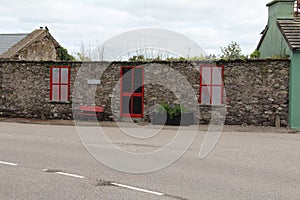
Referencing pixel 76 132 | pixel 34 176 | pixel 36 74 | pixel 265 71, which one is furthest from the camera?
pixel 36 74

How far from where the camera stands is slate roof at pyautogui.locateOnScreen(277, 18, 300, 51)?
653 inches

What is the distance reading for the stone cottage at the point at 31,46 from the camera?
2754 centimetres

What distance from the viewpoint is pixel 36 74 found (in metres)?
20.4

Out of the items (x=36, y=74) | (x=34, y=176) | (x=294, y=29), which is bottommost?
(x=34, y=176)

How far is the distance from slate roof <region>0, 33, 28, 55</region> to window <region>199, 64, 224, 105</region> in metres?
16.4

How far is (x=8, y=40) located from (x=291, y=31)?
20.9 meters

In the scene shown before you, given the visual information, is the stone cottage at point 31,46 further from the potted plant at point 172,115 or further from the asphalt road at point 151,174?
the asphalt road at point 151,174

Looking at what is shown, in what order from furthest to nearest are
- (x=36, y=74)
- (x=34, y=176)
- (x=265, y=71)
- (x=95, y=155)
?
(x=36, y=74) → (x=265, y=71) → (x=95, y=155) → (x=34, y=176)

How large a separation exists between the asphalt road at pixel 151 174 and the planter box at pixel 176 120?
4.86 metres

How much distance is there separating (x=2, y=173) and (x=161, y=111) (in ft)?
33.4

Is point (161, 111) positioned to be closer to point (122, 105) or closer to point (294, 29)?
point (122, 105)


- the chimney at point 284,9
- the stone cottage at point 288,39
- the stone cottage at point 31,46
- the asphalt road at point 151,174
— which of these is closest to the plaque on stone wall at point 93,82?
the asphalt road at point 151,174

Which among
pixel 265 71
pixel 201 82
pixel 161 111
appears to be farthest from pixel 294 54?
pixel 161 111

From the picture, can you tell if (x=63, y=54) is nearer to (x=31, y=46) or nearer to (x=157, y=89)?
(x=31, y=46)
